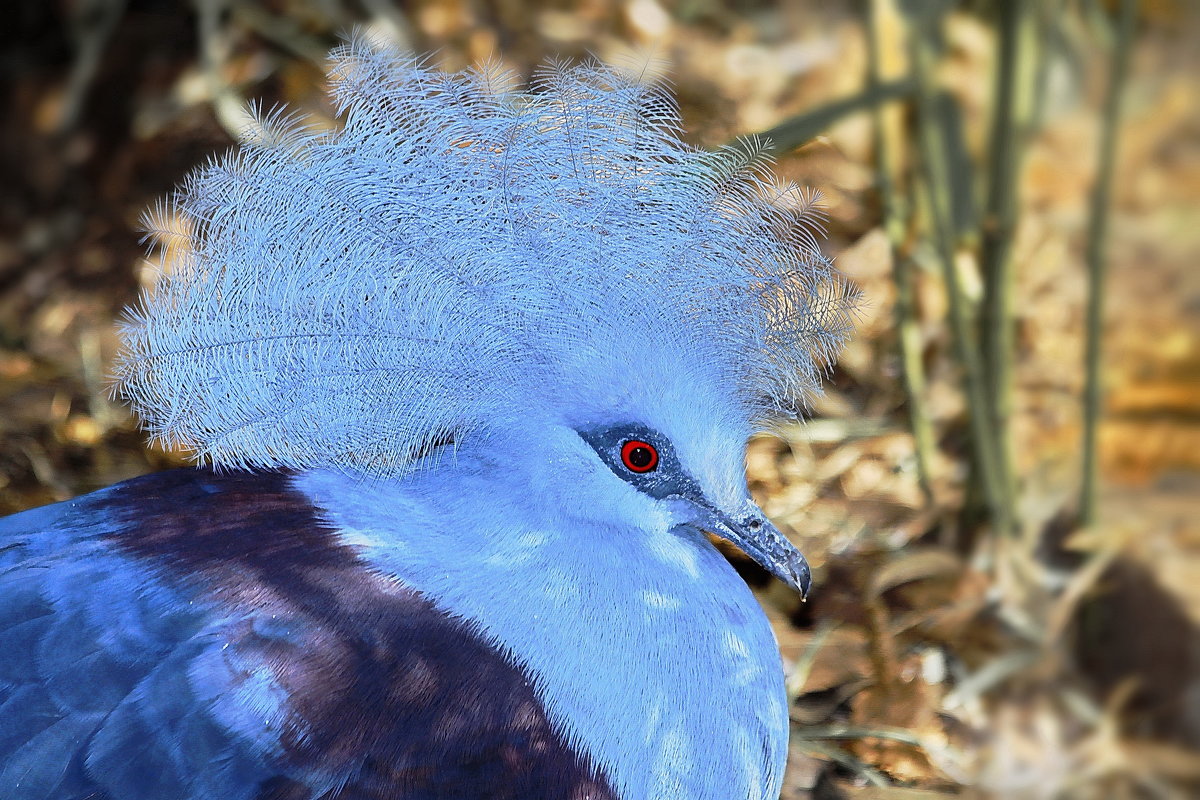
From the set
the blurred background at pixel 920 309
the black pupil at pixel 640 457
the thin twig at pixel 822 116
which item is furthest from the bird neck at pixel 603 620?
the thin twig at pixel 822 116

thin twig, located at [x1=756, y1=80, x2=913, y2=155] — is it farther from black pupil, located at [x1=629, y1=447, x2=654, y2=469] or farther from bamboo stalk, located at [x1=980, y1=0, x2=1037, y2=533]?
black pupil, located at [x1=629, y1=447, x2=654, y2=469]

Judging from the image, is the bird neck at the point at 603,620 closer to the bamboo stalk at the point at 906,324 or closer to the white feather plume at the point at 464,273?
the white feather plume at the point at 464,273

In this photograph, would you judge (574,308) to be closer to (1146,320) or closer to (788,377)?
(788,377)

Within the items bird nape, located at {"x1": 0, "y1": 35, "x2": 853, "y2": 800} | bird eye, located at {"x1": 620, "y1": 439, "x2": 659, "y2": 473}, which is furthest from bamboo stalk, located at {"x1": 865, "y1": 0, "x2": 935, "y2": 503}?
bird eye, located at {"x1": 620, "y1": 439, "x2": 659, "y2": 473}

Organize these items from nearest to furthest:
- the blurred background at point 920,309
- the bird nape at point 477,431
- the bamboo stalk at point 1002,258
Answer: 1. the bird nape at point 477,431
2. the blurred background at point 920,309
3. the bamboo stalk at point 1002,258

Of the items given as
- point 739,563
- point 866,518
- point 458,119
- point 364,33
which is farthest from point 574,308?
point 866,518

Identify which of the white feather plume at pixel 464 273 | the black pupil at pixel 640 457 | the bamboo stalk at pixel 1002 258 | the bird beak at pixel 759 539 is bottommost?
the bird beak at pixel 759 539

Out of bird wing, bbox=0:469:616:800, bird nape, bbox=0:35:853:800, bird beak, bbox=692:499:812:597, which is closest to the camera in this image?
bird wing, bbox=0:469:616:800
